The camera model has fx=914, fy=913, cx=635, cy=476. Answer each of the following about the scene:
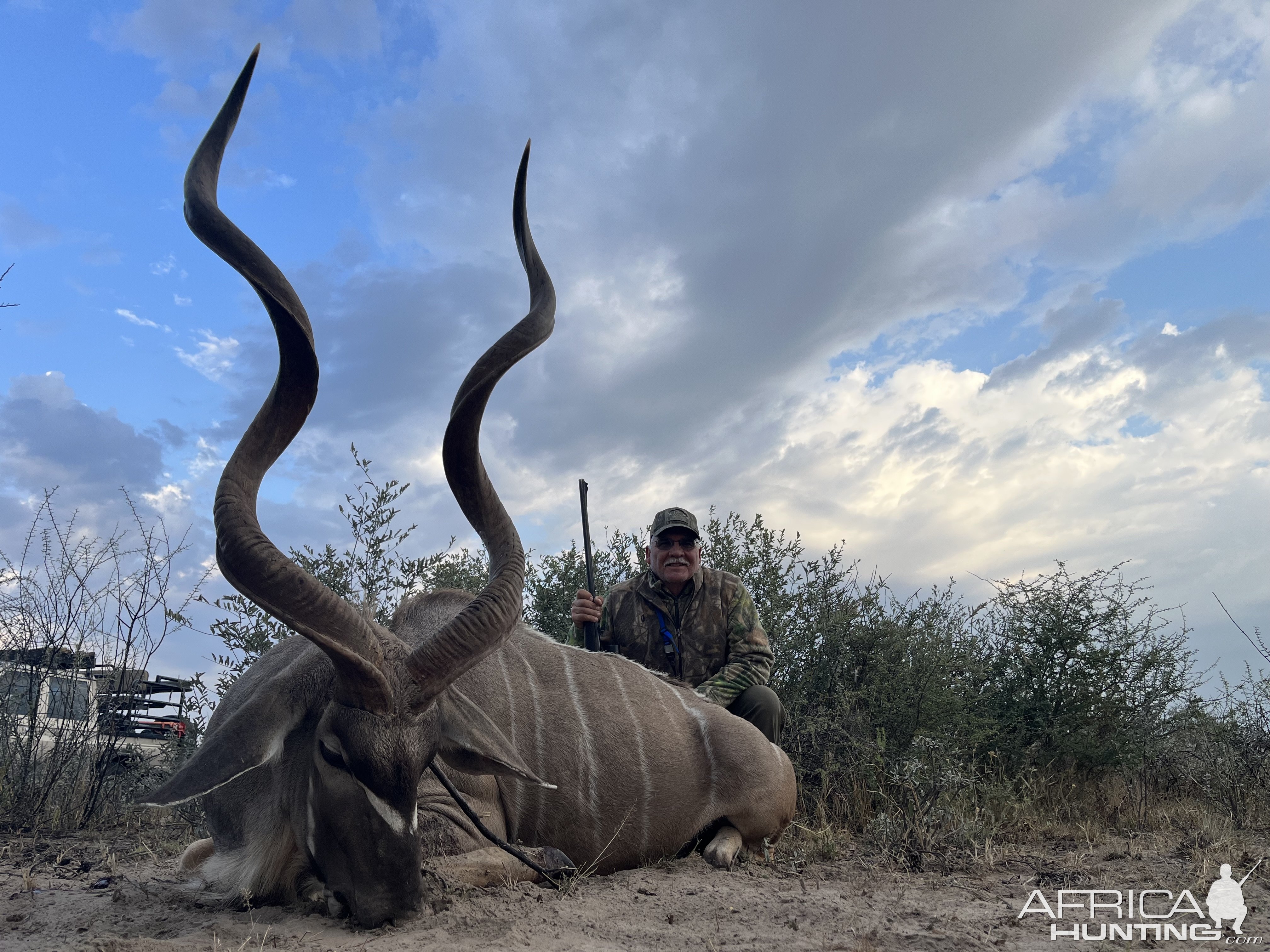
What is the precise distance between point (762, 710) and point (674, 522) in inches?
51.2

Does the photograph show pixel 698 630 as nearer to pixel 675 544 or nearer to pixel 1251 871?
pixel 675 544

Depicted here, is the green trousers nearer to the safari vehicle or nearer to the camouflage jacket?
the camouflage jacket

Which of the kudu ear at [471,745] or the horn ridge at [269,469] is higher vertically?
the horn ridge at [269,469]

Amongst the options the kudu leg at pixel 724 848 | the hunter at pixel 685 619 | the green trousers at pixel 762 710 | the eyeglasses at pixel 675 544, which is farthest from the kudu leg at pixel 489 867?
the eyeglasses at pixel 675 544

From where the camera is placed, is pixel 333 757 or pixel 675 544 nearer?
pixel 333 757

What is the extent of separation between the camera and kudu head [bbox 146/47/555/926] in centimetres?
301

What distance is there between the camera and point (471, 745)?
3275mm

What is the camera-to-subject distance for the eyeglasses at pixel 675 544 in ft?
19.6

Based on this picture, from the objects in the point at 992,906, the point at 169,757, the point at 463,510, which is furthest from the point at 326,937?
the point at 169,757

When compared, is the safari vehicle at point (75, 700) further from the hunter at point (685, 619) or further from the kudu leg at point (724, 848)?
the kudu leg at point (724, 848)

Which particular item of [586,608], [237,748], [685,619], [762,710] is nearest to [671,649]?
[685,619]

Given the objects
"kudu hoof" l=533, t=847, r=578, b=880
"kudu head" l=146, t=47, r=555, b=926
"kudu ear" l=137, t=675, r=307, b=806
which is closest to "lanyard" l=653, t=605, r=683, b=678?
"kudu hoof" l=533, t=847, r=578, b=880

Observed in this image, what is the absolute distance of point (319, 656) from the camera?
346 cm

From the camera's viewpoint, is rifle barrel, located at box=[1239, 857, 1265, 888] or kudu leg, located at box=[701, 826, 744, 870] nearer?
rifle barrel, located at box=[1239, 857, 1265, 888]
